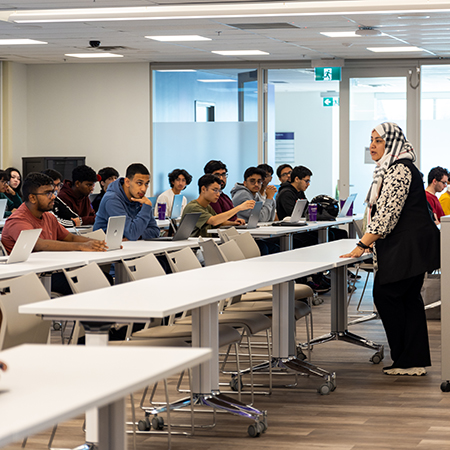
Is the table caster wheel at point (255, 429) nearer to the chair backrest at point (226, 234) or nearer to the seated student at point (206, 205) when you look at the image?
the chair backrest at point (226, 234)

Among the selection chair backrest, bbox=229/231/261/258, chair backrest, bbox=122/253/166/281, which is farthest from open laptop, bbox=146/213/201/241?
chair backrest, bbox=122/253/166/281

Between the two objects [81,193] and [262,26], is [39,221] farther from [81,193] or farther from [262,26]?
[262,26]

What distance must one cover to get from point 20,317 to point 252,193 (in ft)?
18.9

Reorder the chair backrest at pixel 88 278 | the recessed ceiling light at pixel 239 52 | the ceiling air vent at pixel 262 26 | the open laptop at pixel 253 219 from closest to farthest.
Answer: the chair backrest at pixel 88 278 → the open laptop at pixel 253 219 → the ceiling air vent at pixel 262 26 → the recessed ceiling light at pixel 239 52

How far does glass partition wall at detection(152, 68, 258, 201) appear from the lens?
13.4 metres

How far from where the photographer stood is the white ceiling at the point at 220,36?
29.1ft

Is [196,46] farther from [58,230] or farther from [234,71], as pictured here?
[58,230]

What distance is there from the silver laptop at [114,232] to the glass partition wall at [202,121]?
767 cm

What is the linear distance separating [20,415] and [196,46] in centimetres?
1034

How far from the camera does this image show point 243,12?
25.2ft

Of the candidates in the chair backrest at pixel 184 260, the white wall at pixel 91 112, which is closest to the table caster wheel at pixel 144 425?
the chair backrest at pixel 184 260

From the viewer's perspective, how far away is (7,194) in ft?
34.4

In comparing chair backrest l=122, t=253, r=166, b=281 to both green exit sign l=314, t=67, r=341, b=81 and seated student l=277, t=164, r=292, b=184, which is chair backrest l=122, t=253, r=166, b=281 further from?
green exit sign l=314, t=67, r=341, b=81

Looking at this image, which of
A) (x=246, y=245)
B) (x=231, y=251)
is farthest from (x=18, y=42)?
(x=231, y=251)
